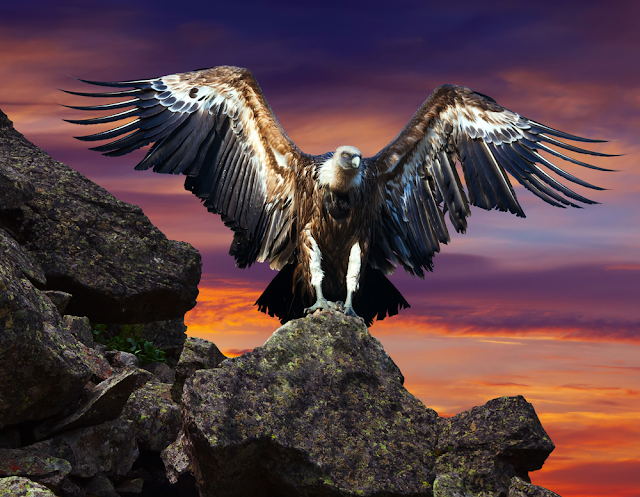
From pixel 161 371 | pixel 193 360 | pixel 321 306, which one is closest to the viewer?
pixel 321 306

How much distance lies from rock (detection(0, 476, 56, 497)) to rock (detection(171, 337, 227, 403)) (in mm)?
2547

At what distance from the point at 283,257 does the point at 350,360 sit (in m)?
2.37

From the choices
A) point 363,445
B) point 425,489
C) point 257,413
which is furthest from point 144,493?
point 425,489

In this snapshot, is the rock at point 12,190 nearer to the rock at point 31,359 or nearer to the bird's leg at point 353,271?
the rock at point 31,359

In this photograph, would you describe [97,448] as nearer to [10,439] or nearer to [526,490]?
[10,439]

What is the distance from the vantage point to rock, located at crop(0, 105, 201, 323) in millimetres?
7898

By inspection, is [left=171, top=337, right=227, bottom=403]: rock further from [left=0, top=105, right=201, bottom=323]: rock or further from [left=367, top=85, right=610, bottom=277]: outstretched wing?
[left=367, top=85, right=610, bottom=277]: outstretched wing

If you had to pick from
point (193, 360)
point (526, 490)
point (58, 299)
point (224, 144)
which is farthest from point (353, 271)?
point (58, 299)

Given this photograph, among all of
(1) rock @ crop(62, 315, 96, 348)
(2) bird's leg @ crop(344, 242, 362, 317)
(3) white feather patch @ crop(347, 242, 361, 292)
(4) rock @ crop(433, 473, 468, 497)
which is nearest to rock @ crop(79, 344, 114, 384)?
(1) rock @ crop(62, 315, 96, 348)

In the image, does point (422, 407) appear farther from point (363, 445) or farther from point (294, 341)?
point (294, 341)

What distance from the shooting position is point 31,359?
504 centimetres

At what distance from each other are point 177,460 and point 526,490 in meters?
2.99

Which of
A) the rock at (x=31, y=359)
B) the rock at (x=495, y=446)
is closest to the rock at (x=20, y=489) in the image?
the rock at (x=31, y=359)

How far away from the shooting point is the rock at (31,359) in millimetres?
4887
